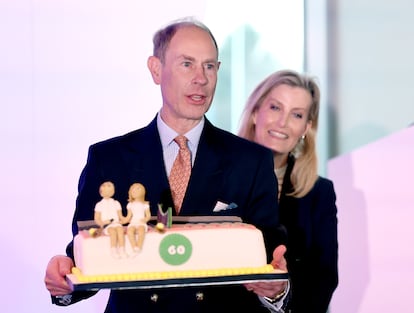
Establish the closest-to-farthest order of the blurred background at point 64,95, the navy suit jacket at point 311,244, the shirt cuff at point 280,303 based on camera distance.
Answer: the shirt cuff at point 280,303, the navy suit jacket at point 311,244, the blurred background at point 64,95

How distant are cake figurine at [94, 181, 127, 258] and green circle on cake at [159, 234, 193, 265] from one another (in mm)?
93

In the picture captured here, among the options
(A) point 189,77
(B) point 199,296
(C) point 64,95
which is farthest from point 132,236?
(C) point 64,95

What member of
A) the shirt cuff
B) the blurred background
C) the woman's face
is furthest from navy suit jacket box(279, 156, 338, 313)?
the shirt cuff

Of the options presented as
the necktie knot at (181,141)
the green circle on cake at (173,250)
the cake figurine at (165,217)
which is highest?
the necktie knot at (181,141)

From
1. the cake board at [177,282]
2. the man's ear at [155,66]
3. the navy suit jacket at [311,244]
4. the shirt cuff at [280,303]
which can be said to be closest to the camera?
the cake board at [177,282]

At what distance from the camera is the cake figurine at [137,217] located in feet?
7.66

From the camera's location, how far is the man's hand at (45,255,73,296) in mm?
2408

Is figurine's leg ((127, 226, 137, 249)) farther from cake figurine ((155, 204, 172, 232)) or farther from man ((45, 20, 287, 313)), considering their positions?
man ((45, 20, 287, 313))

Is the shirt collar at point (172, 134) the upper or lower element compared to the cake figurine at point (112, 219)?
upper

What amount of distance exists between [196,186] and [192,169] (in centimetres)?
6

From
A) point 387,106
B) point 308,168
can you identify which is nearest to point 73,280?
point 308,168

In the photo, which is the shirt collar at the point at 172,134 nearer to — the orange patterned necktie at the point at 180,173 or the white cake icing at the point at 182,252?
the orange patterned necktie at the point at 180,173

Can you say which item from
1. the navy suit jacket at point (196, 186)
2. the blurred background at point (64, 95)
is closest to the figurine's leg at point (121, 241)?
the navy suit jacket at point (196, 186)

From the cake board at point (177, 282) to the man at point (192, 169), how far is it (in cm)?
13
